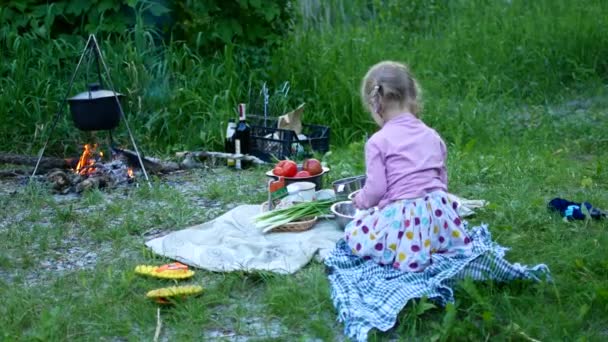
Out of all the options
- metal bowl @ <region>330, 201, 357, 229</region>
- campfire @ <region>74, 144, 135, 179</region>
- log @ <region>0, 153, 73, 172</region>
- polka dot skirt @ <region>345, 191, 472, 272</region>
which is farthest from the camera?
log @ <region>0, 153, 73, 172</region>

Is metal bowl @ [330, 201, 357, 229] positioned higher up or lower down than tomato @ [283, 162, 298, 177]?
lower down

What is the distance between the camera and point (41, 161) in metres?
7.63

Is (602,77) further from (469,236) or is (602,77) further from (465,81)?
(469,236)

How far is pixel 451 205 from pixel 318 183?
5.68 ft

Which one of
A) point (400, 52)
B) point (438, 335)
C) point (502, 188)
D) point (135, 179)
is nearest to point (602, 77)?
point (400, 52)

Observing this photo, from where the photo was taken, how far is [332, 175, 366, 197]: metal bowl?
20.1 ft

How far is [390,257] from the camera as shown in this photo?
482 cm

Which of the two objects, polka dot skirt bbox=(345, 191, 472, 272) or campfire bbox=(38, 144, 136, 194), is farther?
campfire bbox=(38, 144, 136, 194)

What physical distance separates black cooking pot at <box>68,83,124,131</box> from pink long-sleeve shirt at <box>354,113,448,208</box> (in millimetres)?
2966

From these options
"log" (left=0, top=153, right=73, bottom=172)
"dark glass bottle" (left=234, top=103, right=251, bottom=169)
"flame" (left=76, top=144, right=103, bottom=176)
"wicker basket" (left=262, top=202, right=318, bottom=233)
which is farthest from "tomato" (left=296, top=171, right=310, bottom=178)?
"log" (left=0, top=153, right=73, bottom=172)

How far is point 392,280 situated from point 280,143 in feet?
11.4

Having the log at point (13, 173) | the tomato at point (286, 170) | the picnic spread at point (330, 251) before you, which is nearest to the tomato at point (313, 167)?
the picnic spread at point (330, 251)

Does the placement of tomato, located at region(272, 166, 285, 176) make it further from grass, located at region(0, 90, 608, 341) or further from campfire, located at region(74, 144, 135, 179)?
campfire, located at region(74, 144, 135, 179)

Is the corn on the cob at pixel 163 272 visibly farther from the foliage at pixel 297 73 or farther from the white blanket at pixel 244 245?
the foliage at pixel 297 73
